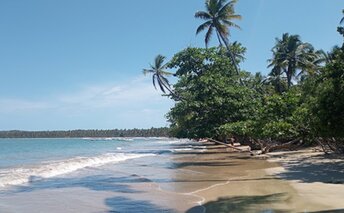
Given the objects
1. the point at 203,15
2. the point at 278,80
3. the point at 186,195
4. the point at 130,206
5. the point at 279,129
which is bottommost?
the point at 130,206

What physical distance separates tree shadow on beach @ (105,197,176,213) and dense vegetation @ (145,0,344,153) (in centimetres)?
558


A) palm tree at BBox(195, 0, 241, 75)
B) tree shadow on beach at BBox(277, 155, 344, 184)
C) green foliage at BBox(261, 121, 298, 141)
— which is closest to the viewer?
tree shadow on beach at BBox(277, 155, 344, 184)

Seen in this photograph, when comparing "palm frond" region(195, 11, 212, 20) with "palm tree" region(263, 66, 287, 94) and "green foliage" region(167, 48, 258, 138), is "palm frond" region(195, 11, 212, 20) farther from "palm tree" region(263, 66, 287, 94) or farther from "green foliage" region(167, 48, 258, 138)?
"palm tree" region(263, 66, 287, 94)

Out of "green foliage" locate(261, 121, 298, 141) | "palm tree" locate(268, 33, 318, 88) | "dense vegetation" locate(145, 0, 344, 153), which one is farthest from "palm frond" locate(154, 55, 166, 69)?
"green foliage" locate(261, 121, 298, 141)

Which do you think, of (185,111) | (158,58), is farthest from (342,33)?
(158,58)

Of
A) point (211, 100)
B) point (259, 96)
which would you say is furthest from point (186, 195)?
point (259, 96)

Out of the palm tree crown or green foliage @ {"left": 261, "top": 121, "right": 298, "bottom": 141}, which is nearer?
green foliage @ {"left": 261, "top": 121, "right": 298, "bottom": 141}

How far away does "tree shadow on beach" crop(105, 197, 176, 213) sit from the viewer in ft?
32.3

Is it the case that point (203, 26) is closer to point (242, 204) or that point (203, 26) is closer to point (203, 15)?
point (203, 15)

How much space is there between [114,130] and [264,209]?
189 meters

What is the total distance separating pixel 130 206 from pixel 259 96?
29.4 m

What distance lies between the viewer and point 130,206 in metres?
10.4

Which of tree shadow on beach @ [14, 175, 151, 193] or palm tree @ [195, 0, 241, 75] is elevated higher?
palm tree @ [195, 0, 241, 75]

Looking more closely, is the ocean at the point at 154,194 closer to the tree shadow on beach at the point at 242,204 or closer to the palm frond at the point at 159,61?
the tree shadow on beach at the point at 242,204
